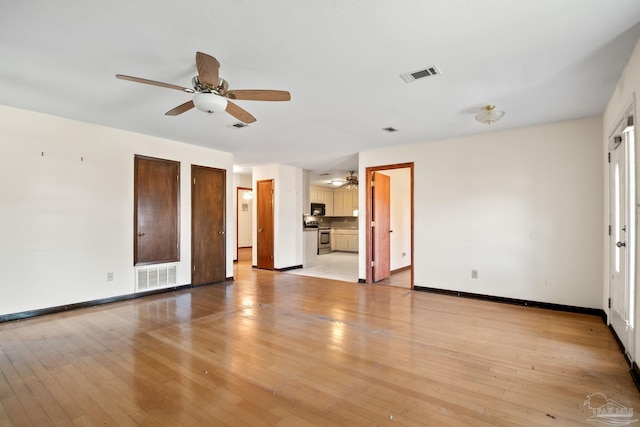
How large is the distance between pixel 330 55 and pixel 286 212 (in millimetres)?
5344

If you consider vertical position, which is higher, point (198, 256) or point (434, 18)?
point (434, 18)

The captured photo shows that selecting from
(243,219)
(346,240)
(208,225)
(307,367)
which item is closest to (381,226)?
(208,225)

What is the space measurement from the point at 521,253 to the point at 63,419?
5.29 meters

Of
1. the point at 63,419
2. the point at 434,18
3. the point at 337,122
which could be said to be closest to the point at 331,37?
the point at 434,18

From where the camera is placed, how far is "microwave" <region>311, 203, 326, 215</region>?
36.6ft

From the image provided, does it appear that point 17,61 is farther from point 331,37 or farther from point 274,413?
point 274,413

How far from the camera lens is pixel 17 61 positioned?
260 centimetres

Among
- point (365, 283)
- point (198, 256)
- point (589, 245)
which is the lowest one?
point (365, 283)

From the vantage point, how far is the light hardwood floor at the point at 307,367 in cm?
196

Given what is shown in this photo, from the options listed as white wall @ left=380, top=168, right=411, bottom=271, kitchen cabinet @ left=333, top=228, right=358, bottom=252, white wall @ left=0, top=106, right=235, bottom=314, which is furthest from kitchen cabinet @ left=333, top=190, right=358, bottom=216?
white wall @ left=0, top=106, right=235, bottom=314

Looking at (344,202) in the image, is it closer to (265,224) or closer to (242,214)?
(242,214)

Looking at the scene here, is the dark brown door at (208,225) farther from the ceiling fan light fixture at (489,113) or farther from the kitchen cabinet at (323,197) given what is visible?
the kitchen cabinet at (323,197)

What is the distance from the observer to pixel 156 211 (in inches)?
201

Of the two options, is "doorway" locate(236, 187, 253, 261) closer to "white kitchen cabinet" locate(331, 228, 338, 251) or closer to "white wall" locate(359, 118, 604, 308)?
"white kitchen cabinet" locate(331, 228, 338, 251)
